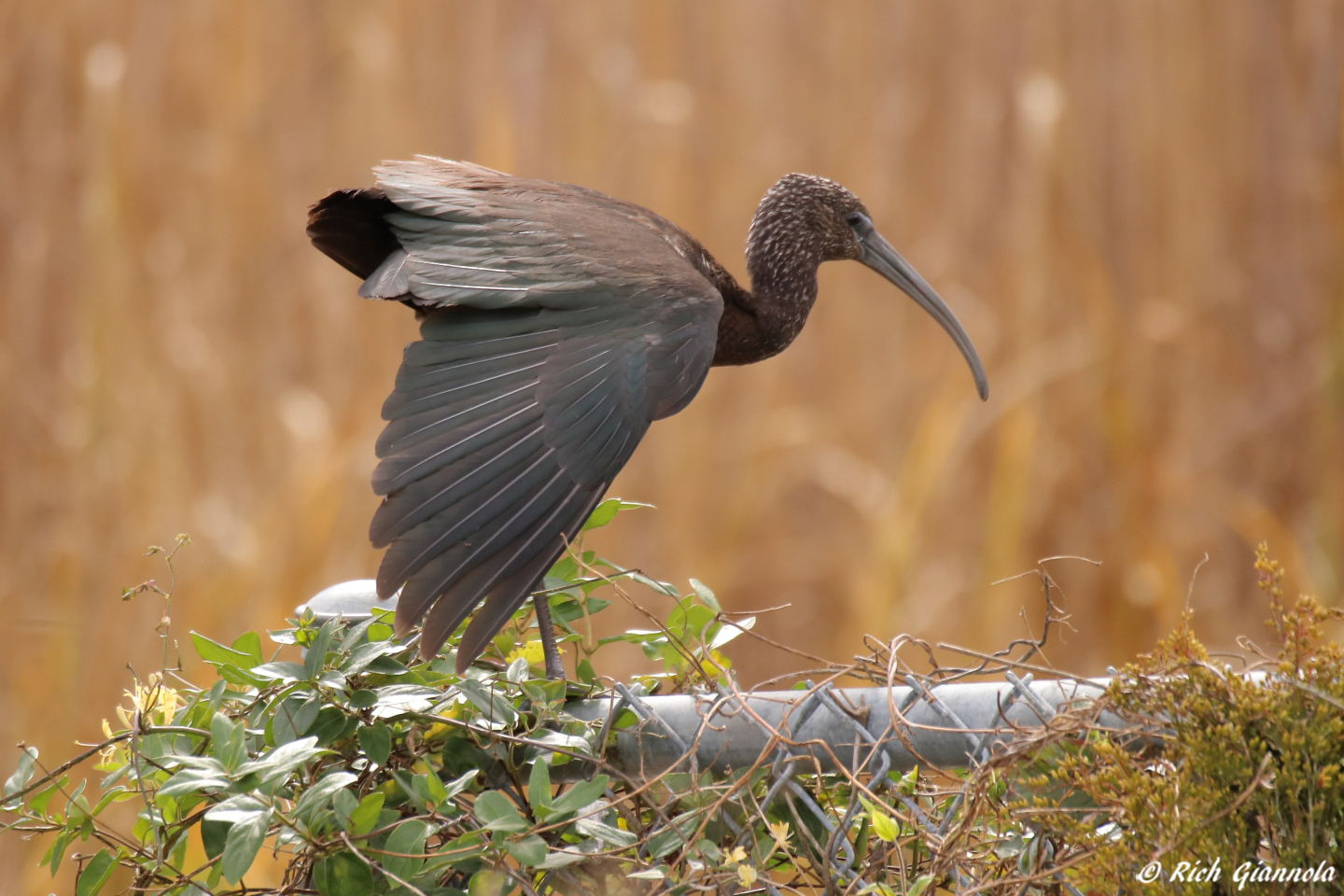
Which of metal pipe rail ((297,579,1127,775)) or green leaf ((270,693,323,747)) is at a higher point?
green leaf ((270,693,323,747))

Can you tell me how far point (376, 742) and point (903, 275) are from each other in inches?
80.8

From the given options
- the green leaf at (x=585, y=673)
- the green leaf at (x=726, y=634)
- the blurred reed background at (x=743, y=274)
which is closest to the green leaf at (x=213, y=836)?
the green leaf at (x=585, y=673)

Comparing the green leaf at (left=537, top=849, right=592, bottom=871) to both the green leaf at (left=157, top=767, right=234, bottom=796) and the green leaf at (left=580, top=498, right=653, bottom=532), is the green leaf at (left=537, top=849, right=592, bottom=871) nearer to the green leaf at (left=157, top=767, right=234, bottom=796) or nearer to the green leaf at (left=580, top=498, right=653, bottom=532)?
the green leaf at (left=157, top=767, right=234, bottom=796)

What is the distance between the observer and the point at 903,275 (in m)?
2.91

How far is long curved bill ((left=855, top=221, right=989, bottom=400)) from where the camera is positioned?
287 cm

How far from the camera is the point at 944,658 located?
434 cm

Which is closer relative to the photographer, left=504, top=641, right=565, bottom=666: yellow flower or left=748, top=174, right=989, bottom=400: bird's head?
left=504, top=641, right=565, bottom=666: yellow flower

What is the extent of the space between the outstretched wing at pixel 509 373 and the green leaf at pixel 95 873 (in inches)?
14.4

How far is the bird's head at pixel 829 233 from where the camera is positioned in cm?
270

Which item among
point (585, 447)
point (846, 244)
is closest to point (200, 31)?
point (846, 244)

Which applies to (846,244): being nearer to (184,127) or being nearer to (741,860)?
(741,860)

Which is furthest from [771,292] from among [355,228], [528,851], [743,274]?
[743,274]

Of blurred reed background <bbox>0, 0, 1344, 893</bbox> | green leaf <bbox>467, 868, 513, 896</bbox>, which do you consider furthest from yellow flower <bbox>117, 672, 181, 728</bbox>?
blurred reed background <bbox>0, 0, 1344, 893</bbox>

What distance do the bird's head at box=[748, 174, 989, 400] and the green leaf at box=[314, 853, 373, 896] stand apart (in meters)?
1.81
